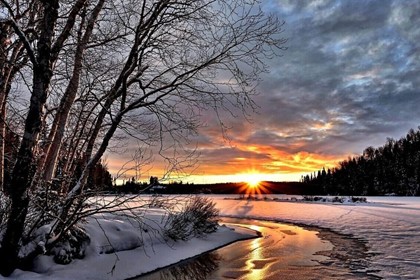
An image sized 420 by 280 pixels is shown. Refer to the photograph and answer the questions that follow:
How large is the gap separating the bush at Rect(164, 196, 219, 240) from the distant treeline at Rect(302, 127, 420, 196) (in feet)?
257

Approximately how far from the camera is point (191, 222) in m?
15.7

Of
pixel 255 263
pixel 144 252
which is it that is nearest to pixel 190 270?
pixel 144 252

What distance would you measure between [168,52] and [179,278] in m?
5.69

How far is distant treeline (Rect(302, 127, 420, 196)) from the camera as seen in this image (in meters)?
84.8

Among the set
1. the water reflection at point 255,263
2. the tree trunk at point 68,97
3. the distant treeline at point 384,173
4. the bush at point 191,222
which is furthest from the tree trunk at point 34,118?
the distant treeline at point 384,173

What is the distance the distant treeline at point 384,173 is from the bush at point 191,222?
257 ft

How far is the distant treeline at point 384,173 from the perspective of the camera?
8481 cm

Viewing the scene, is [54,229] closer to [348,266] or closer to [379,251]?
[348,266]

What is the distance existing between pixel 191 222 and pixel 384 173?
86.4 meters

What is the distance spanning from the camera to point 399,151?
94.1 metres

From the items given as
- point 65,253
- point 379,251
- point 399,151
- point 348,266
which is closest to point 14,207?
point 65,253

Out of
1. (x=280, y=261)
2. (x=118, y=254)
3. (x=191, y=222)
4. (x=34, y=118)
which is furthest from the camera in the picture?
(x=191, y=222)

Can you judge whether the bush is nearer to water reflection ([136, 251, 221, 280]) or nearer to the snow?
the snow

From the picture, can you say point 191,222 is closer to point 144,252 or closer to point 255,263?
point 144,252
